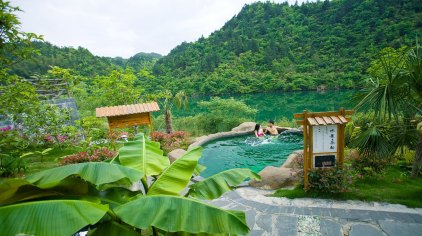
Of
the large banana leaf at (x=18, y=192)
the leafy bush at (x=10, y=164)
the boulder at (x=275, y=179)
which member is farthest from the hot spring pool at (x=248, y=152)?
the large banana leaf at (x=18, y=192)

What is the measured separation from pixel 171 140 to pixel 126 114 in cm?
273

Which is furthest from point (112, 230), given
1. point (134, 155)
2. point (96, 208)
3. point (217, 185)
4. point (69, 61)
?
point (69, 61)

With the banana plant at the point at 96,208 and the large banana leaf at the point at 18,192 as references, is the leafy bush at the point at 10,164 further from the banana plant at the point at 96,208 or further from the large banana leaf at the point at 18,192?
the large banana leaf at the point at 18,192

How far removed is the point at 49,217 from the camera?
164cm

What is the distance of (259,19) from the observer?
6969cm

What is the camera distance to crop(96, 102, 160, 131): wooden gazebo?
8044 millimetres

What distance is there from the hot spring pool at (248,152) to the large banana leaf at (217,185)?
17.0 ft

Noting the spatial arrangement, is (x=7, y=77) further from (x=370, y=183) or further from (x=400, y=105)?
(x=370, y=183)

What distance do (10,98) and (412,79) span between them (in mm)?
7002

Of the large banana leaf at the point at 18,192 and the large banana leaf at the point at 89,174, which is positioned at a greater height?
the large banana leaf at the point at 89,174

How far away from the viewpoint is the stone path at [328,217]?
12.4 ft

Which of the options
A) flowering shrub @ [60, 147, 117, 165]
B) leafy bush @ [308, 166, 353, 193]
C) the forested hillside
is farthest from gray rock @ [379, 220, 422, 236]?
the forested hillside

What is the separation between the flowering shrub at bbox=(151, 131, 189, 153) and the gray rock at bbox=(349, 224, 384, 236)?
6988 mm

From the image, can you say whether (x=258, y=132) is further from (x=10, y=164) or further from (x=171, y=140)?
(x=10, y=164)
